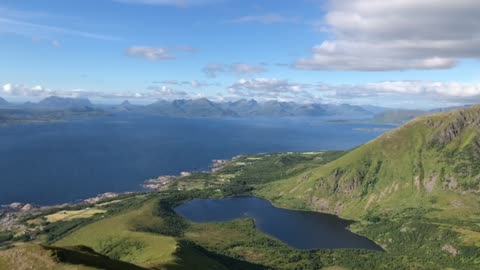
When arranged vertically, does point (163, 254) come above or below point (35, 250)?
below

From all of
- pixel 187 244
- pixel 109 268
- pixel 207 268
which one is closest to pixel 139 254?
pixel 187 244

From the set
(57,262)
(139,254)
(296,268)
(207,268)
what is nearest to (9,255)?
(57,262)

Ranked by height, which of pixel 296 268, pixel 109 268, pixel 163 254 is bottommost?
pixel 296 268

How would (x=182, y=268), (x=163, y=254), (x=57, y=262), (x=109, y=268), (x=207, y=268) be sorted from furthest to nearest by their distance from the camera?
1. (x=163, y=254)
2. (x=207, y=268)
3. (x=182, y=268)
4. (x=109, y=268)
5. (x=57, y=262)

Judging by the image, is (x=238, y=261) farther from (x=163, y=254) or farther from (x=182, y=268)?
(x=182, y=268)

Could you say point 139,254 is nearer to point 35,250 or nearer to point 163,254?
point 163,254

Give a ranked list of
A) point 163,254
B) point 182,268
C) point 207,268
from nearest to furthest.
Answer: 1. point 182,268
2. point 207,268
3. point 163,254

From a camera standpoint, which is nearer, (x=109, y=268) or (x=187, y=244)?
(x=109, y=268)

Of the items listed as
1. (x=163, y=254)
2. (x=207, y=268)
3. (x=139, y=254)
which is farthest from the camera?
(x=139, y=254)

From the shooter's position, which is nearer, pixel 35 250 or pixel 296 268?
pixel 35 250
